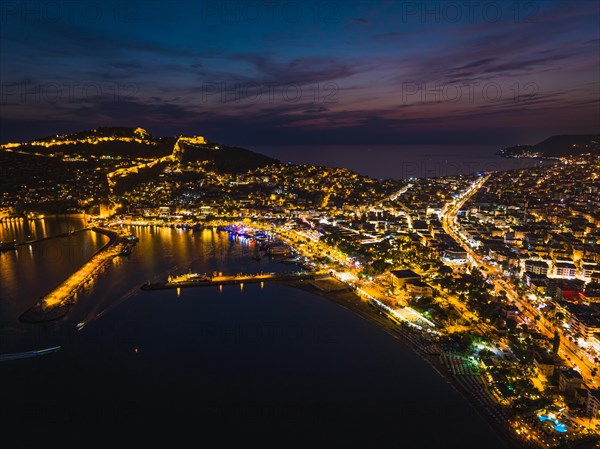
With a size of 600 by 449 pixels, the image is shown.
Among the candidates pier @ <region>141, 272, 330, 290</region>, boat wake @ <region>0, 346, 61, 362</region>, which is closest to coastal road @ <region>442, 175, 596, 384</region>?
pier @ <region>141, 272, 330, 290</region>

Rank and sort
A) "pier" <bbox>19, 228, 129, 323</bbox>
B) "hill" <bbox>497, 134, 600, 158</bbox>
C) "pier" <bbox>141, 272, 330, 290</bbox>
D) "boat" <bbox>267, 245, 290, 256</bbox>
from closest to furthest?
1. "pier" <bbox>19, 228, 129, 323</bbox>
2. "pier" <bbox>141, 272, 330, 290</bbox>
3. "boat" <bbox>267, 245, 290, 256</bbox>
4. "hill" <bbox>497, 134, 600, 158</bbox>

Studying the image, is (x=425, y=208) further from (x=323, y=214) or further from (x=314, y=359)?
(x=314, y=359)

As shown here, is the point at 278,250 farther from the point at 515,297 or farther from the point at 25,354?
the point at 25,354

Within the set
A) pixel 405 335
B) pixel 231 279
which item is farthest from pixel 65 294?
pixel 405 335

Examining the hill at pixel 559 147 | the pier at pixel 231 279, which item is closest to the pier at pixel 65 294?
the pier at pixel 231 279

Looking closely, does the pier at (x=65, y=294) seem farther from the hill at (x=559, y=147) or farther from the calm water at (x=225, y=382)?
the hill at (x=559, y=147)

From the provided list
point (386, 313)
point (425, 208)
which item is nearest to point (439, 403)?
point (386, 313)

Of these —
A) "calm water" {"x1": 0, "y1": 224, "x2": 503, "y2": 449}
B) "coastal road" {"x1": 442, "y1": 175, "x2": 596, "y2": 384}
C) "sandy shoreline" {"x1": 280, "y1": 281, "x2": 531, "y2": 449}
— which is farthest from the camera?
"coastal road" {"x1": 442, "y1": 175, "x2": 596, "y2": 384}

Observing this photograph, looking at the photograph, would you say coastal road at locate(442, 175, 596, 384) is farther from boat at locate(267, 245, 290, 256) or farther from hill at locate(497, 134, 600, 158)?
hill at locate(497, 134, 600, 158)

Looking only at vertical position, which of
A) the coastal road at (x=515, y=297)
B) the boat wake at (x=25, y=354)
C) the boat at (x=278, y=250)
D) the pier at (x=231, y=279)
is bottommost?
the coastal road at (x=515, y=297)
